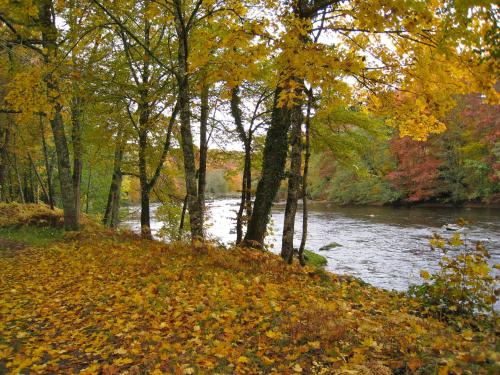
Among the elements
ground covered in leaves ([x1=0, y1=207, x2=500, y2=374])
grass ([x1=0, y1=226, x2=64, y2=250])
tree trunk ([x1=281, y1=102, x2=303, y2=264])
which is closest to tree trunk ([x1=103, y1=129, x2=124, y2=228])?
grass ([x1=0, y1=226, x2=64, y2=250])

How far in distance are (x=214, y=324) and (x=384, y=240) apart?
16.6 m

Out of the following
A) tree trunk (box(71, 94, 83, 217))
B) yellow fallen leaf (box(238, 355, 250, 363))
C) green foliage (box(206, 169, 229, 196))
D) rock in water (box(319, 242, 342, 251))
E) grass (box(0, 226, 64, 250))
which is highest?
tree trunk (box(71, 94, 83, 217))

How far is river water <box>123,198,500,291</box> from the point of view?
13.5 metres

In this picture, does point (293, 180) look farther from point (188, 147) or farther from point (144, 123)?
point (144, 123)

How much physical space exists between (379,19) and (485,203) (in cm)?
3382

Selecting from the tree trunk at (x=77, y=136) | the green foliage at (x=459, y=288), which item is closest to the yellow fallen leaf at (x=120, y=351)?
the green foliage at (x=459, y=288)

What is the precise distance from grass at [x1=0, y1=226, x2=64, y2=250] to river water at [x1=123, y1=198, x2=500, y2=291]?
5091 millimetres

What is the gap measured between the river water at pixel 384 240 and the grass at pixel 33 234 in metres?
5.09

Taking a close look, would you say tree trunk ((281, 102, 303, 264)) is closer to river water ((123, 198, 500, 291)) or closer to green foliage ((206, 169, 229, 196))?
river water ((123, 198, 500, 291))

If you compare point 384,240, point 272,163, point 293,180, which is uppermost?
point 272,163

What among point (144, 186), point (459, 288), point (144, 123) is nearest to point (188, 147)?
point (144, 123)

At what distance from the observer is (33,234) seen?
11938mm

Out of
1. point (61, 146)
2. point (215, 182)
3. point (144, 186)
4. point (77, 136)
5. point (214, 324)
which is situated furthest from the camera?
point (215, 182)

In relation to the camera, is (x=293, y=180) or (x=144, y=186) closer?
(x=293, y=180)
